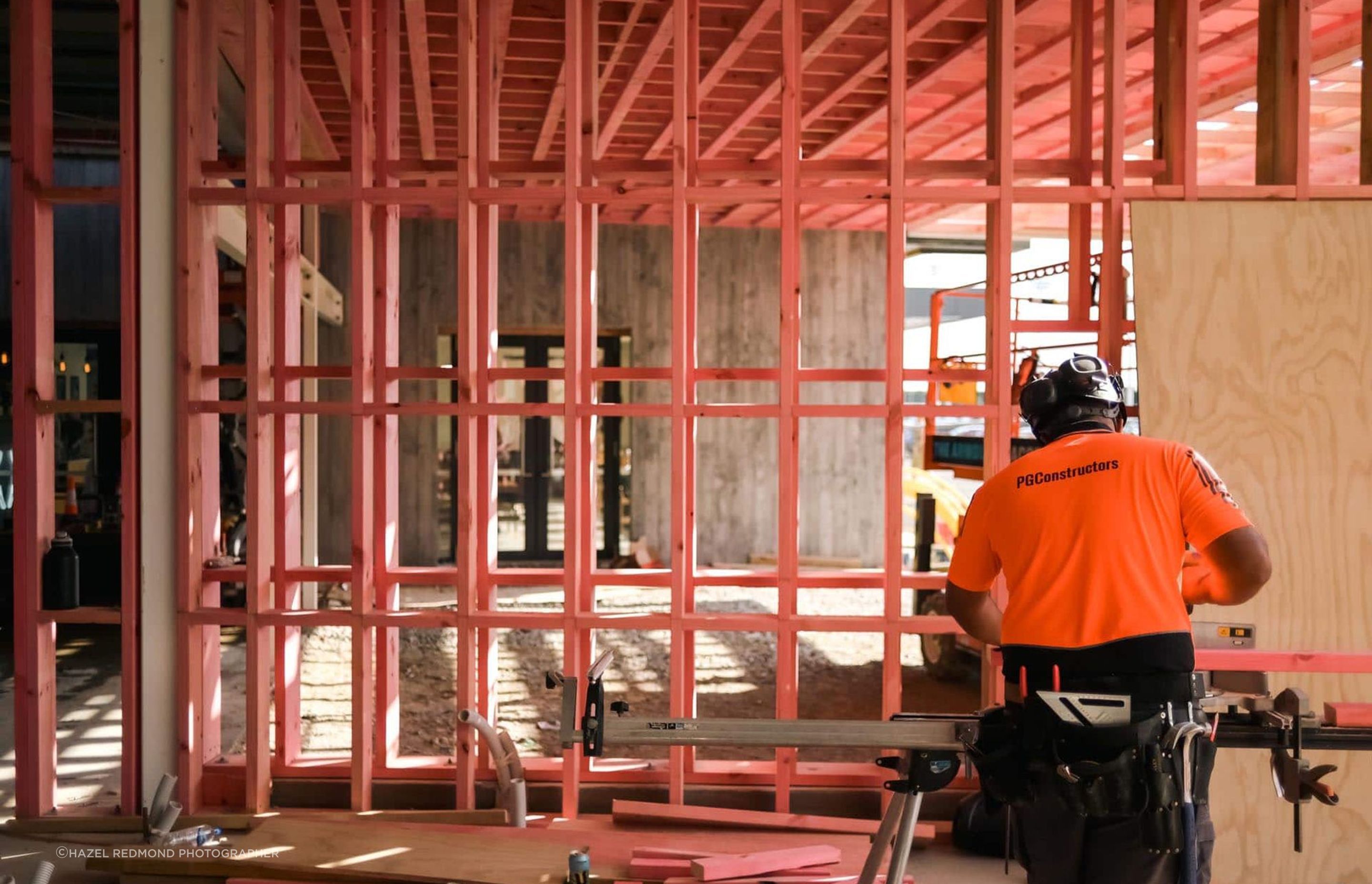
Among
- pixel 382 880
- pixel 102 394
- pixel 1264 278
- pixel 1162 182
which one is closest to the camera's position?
pixel 382 880

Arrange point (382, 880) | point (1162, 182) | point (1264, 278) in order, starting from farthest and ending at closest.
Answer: point (1162, 182) → point (1264, 278) → point (382, 880)

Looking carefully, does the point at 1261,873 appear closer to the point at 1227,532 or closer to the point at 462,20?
the point at 1227,532

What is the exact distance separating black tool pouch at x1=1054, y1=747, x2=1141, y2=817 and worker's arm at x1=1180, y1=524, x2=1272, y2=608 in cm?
52

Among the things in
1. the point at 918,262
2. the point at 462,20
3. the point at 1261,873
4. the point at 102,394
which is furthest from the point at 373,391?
the point at 918,262

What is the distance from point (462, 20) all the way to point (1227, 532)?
3867 mm

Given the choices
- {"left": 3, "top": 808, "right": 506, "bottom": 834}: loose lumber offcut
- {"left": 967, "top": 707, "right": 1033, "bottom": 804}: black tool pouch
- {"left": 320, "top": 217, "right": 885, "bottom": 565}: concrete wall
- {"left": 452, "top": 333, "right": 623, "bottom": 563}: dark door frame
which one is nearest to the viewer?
{"left": 967, "top": 707, "right": 1033, "bottom": 804}: black tool pouch

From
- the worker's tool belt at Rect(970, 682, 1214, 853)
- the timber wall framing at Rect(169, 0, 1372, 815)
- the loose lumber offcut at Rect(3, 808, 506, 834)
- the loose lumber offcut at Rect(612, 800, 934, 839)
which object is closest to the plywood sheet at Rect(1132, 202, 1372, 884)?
the timber wall framing at Rect(169, 0, 1372, 815)

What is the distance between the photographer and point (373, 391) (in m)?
5.59

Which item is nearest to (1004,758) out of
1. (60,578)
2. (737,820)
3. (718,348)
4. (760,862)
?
(760,862)

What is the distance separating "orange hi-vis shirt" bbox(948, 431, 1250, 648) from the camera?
10.0ft

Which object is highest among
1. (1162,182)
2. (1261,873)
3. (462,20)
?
(462,20)

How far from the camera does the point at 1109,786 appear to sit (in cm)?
295

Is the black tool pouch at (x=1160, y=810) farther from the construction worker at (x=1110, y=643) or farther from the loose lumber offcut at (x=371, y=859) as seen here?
the loose lumber offcut at (x=371, y=859)

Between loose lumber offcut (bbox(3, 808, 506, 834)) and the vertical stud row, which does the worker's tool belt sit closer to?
loose lumber offcut (bbox(3, 808, 506, 834))
